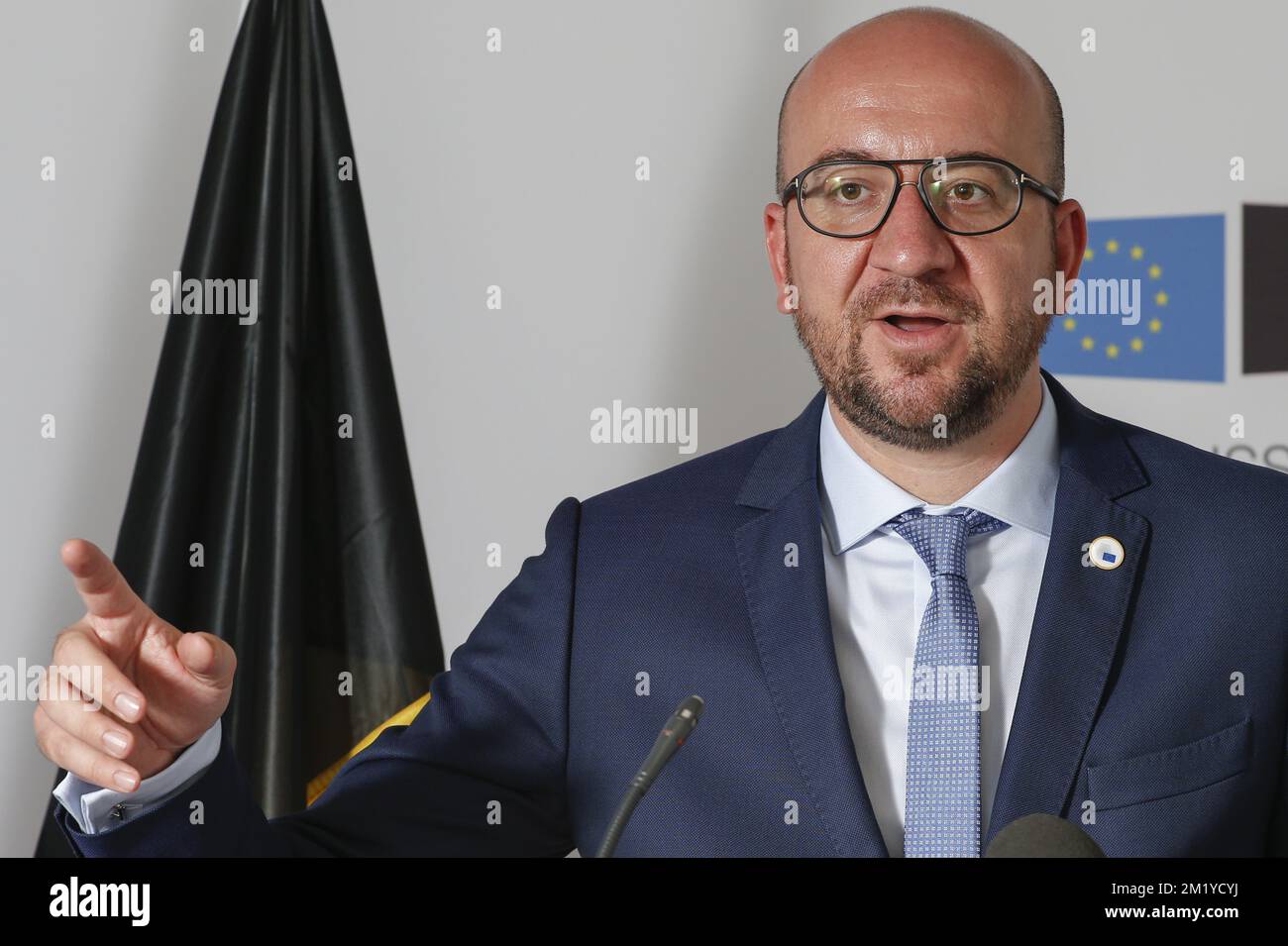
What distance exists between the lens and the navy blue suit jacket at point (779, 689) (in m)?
1.34

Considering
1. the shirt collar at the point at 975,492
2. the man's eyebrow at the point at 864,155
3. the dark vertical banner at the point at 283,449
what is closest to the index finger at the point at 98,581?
the shirt collar at the point at 975,492

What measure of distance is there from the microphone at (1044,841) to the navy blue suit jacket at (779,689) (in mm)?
489

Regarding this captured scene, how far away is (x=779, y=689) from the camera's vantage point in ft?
4.63

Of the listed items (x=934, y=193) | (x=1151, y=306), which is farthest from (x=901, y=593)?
(x=1151, y=306)

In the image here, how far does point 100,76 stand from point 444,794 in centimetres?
162

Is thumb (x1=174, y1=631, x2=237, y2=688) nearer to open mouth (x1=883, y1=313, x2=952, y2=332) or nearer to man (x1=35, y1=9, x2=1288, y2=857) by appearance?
man (x1=35, y1=9, x2=1288, y2=857)

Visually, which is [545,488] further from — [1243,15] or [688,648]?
[1243,15]

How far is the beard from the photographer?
4.72ft

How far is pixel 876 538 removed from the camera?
1.49m

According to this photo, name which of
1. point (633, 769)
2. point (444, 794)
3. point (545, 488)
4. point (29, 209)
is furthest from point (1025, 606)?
point (29, 209)

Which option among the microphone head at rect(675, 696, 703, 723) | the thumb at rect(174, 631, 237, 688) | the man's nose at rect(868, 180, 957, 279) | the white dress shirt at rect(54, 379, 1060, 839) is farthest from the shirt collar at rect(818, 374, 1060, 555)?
the thumb at rect(174, 631, 237, 688)

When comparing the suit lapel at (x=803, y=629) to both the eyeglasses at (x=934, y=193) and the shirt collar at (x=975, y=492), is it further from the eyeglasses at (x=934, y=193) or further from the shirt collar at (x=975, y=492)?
the eyeglasses at (x=934, y=193)

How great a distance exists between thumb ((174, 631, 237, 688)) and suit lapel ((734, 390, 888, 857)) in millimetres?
597

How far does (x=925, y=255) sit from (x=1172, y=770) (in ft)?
1.96
